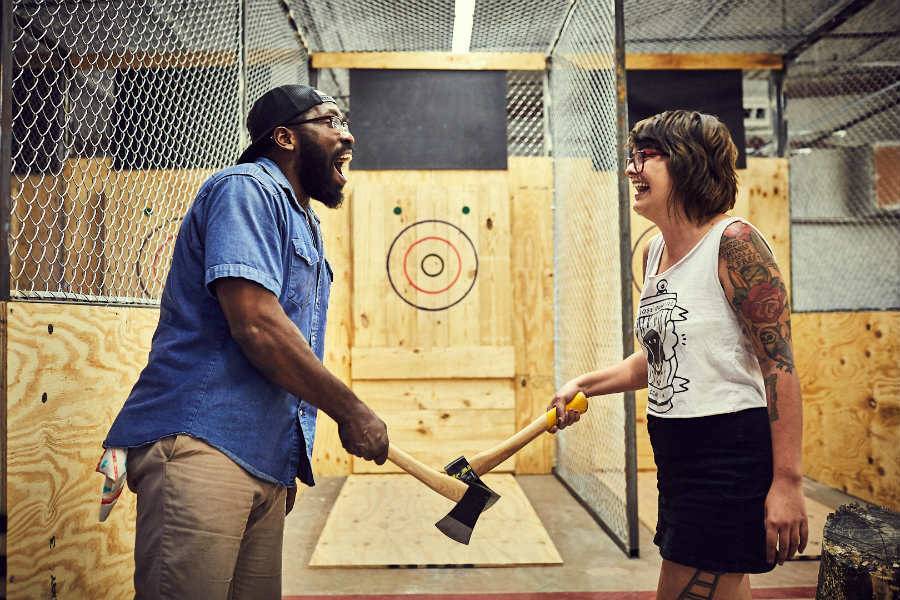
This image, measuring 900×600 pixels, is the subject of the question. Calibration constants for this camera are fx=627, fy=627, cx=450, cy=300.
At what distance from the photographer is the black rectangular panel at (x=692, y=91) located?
4949mm

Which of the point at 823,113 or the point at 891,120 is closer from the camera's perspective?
the point at 891,120

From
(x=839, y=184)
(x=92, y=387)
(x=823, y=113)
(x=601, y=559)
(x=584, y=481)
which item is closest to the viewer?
(x=92, y=387)

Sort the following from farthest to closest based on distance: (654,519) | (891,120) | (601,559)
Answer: (891,120) < (654,519) < (601,559)

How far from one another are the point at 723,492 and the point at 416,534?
2.40m

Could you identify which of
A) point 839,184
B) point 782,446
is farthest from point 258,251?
point 839,184

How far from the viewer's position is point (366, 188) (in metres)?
4.87

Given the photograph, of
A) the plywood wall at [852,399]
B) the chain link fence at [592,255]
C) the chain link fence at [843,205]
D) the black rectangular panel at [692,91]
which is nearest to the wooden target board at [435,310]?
the chain link fence at [592,255]

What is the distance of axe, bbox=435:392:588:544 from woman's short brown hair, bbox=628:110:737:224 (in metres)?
0.73

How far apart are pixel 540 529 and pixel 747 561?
227 centimetres

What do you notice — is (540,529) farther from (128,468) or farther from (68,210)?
(68,210)

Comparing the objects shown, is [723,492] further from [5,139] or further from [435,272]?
[435,272]

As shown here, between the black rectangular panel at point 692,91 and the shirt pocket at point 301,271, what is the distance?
4.03 metres

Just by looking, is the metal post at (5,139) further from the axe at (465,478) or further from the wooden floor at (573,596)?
the wooden floor at (573,596)

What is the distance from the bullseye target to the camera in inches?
191
